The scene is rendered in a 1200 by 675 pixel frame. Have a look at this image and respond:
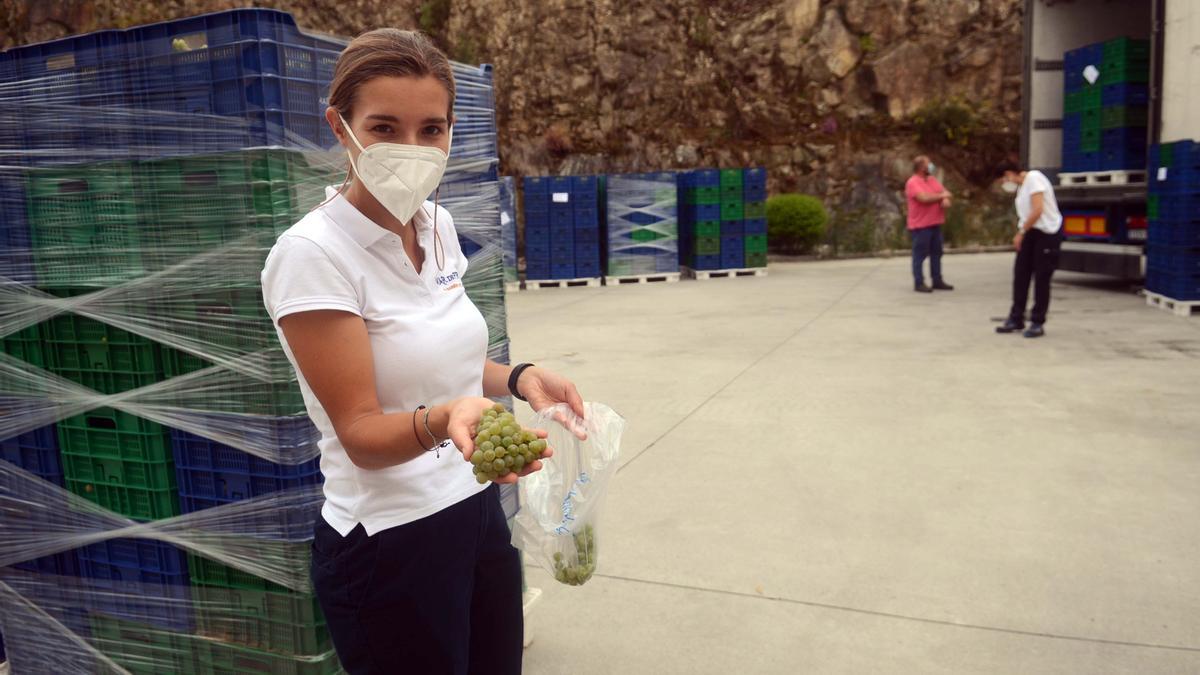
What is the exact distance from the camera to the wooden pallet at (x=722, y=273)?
631 inches

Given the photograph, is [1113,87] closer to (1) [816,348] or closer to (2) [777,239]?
(1) [816,348]

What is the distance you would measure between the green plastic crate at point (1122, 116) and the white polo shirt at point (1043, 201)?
339 cm

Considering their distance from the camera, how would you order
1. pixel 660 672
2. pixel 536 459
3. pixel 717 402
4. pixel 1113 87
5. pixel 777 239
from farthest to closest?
pixel 777 239 < pixel 1113 87 < pixel 717 402 < pixel 660 672 < pixel 536 459

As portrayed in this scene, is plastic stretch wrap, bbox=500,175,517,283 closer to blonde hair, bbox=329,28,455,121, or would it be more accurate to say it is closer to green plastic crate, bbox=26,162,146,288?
green plastic crate, bbox=26,162,146,288

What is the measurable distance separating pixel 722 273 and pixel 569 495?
1424cm

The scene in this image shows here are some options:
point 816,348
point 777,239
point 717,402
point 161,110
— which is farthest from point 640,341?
point 777,239

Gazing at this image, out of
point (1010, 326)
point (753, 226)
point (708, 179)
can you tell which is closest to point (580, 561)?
point (1010, 326)

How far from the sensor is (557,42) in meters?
28.5

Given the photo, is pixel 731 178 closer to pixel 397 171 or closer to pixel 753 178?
pixel 753 178

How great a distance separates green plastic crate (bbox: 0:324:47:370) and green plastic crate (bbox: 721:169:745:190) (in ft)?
44.2

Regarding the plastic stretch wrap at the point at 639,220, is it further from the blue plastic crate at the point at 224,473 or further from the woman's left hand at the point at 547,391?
the woman's left hand at the point at 547,391

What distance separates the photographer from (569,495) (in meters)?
2.09

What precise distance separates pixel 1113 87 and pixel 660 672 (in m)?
10.5

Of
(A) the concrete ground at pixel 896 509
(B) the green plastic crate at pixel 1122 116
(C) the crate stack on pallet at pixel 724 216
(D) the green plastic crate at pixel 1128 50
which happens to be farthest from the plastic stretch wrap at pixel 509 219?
(D) the green plastic crate at pixel 1128 50
